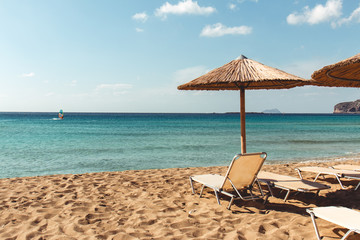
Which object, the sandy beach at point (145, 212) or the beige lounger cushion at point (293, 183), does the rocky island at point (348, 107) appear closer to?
Answer: the sandy beach at point (145, 212)

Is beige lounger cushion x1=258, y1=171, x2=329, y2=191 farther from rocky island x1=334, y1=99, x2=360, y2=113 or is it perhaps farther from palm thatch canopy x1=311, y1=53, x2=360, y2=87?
rocky island x1=334, y1=99, x2=360, y2=113

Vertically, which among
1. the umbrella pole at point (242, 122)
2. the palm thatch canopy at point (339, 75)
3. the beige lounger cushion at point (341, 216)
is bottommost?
the beige lounger cushion at point (341, 216)

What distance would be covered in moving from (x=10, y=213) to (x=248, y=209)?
3354mm

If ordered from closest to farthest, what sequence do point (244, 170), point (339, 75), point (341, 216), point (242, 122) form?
1. point (341, 216)
2. point (244, 170)
3. point (339, 75)
4. point (242, 122)

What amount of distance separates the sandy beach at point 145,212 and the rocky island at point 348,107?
487ft

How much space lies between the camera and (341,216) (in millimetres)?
2834

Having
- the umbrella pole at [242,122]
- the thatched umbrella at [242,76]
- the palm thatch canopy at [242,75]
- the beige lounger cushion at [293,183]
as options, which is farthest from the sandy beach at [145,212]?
the palm thatch canopy at [242,75]

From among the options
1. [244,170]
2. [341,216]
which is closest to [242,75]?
[244,170]

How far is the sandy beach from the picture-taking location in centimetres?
329

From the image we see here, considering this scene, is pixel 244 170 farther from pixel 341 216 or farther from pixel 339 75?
pixel 339 75

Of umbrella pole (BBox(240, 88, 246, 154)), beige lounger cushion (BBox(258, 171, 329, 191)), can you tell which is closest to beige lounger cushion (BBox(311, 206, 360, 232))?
beige lounger cushion (BBox(258, 171, 329, 191))

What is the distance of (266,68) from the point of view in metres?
5.04

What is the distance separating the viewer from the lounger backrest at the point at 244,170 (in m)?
4.08

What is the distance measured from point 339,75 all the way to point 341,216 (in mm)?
2746
